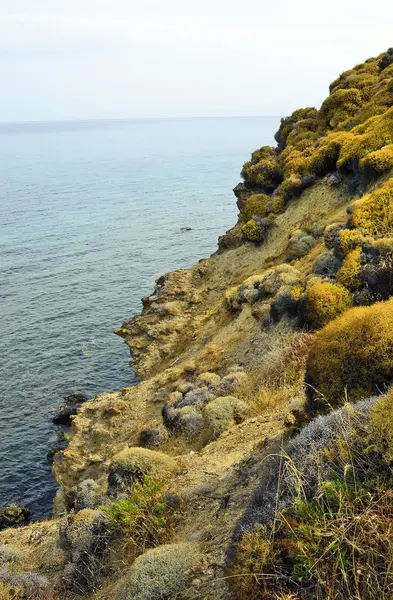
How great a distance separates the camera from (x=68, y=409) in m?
30.1

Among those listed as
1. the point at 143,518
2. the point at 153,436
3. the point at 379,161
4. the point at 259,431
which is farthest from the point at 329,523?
the point at 379,161

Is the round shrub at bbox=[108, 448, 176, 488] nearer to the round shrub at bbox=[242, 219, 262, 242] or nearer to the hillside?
the hillside

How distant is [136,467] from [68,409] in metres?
16.6

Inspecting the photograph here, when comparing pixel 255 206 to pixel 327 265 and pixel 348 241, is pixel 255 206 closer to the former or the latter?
pixel 327 265

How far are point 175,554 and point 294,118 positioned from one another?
51031 mm

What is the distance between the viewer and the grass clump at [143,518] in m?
11.4

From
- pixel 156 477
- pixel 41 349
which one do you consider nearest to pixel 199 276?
pixel 41 349

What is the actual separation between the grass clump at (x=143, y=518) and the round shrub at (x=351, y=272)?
11.9m

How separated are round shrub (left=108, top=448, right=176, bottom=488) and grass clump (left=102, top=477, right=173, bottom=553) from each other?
2.15 m

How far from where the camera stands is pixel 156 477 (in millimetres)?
14336

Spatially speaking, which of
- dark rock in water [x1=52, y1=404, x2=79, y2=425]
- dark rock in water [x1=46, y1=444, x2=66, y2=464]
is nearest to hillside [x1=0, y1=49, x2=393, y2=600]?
dark rock in water [x1=46, y1=444, x2=66, y2=464]

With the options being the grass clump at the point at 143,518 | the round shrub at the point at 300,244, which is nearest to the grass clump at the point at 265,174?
the round shrub at the point at 300,244

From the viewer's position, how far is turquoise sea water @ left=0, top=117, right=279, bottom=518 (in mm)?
30155

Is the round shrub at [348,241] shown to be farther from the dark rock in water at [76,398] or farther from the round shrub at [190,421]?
the dark rock in water at [76,398]
